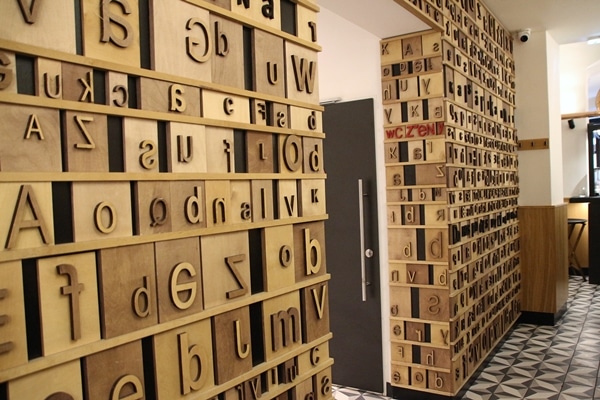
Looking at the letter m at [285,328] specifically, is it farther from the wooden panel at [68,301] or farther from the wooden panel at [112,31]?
the wooden panel at [112,31]

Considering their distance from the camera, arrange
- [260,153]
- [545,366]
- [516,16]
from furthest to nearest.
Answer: [516,16], [545,366], [260,153]

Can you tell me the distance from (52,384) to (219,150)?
657 mm

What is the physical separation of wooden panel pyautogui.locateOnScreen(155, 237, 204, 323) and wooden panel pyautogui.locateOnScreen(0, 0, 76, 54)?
1.53 ft

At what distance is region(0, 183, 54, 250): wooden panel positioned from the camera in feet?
2.90

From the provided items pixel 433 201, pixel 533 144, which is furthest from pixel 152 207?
pixel 533 144

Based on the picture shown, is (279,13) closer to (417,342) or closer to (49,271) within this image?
(49,271)

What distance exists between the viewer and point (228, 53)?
1368 mm

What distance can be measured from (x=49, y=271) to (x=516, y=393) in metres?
3.73

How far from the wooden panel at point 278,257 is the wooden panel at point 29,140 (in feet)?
2.16

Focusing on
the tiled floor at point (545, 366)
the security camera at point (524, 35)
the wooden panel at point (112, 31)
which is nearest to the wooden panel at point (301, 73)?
the wooden panel at point (112, 31)

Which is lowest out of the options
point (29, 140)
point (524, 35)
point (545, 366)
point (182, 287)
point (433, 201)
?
point (545, 366)

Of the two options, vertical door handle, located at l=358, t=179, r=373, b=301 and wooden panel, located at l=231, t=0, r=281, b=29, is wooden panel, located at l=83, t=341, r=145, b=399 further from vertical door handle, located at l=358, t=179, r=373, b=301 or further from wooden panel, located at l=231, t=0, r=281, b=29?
vertical door handle, located at l=358, t=179, r=373, b=301

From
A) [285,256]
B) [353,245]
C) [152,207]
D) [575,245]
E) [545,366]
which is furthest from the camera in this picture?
[575,245]

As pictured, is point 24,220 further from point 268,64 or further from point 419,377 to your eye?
point 419,377
